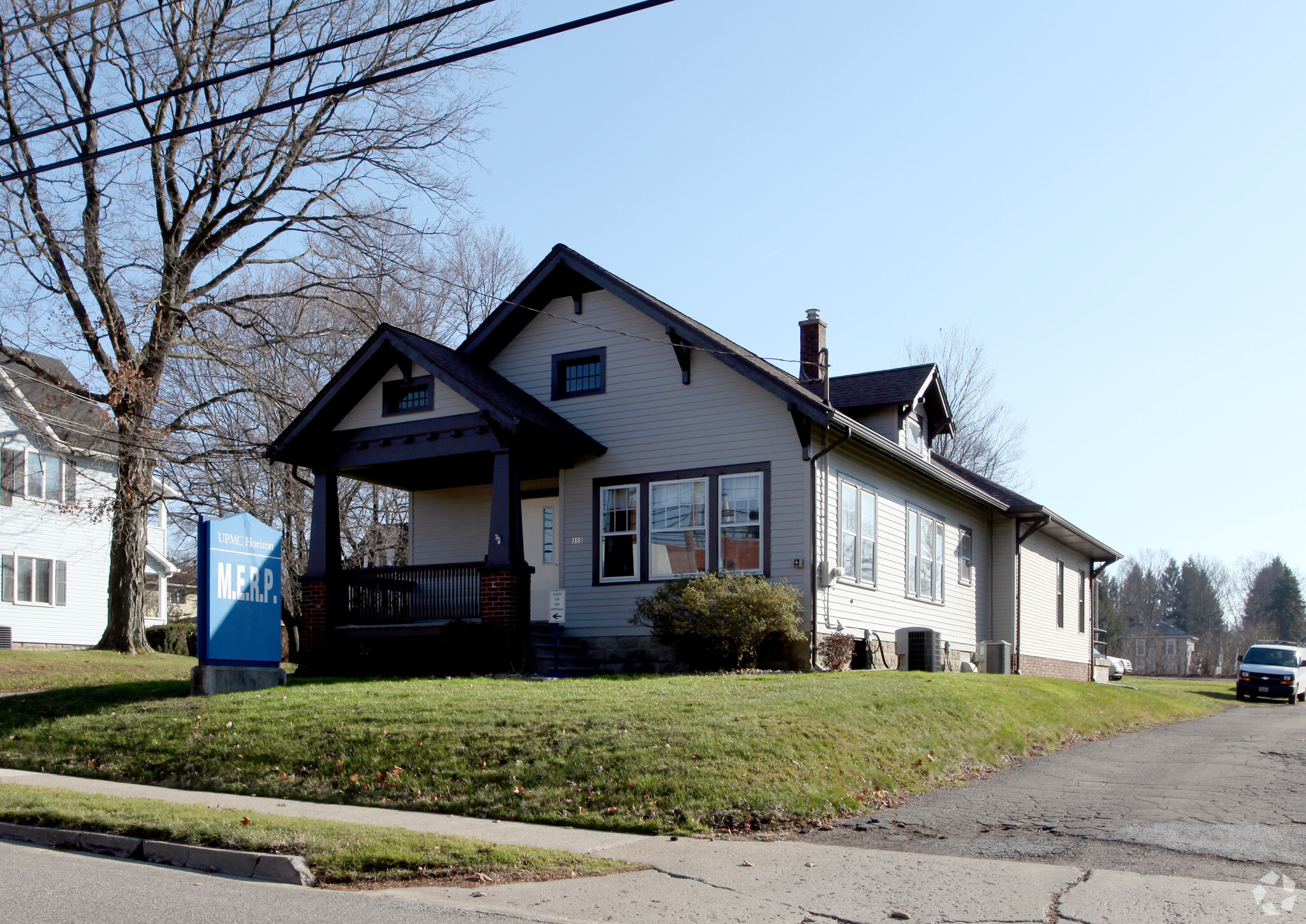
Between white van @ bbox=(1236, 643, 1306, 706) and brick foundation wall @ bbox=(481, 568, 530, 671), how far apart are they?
22753 millimetres

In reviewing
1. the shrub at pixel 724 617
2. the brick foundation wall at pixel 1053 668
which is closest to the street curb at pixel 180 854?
the shrub at pixel 724 617

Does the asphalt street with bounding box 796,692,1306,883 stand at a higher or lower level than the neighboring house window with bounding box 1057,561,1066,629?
lower

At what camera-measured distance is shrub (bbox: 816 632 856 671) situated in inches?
727

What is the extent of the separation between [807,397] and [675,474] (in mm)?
3041

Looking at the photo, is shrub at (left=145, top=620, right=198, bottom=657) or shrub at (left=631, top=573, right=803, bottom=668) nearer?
shrub at (left=631, top=573, right=803, bottom=668)

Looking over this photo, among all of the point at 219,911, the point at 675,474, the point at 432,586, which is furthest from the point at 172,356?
the point at 219,911

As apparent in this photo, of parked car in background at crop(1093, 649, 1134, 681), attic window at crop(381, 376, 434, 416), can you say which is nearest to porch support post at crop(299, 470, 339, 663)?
attic window at crop(381, 376, 434, 416)

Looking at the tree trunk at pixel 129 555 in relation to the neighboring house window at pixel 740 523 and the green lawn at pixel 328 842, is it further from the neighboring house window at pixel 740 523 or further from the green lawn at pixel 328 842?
the green lawn at pixel 328 842

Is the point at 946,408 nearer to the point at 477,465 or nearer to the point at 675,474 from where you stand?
the point at 675,474

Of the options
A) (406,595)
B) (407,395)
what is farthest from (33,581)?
(407,395)

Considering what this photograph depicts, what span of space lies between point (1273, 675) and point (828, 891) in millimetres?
28688

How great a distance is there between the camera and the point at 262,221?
1016 inches

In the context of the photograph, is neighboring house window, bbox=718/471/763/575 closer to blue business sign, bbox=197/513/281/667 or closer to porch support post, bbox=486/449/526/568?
porch support post, bbox=486/449/526/568

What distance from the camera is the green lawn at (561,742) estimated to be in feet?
33.3
